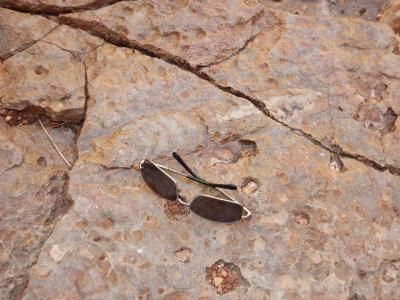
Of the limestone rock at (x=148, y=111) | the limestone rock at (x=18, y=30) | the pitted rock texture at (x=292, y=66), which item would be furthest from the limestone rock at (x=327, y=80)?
the limestone rock at (x=18, y=30)

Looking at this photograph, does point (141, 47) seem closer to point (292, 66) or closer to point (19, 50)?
point (19, 50)

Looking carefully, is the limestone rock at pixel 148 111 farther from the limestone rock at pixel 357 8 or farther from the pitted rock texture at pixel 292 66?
the limestone rock at pixel 357 8

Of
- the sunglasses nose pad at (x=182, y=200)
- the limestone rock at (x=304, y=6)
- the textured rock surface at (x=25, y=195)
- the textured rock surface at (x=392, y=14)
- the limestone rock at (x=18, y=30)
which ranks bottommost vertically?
the textured rock surface at (x=25, y=195)

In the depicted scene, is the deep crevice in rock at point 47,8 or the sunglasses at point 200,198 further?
the deep crevice in rock at point 47,8

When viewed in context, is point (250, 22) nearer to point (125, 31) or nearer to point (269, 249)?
point (125, 31)

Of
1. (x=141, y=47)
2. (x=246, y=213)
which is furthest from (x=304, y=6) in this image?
(x=246, y=213)
